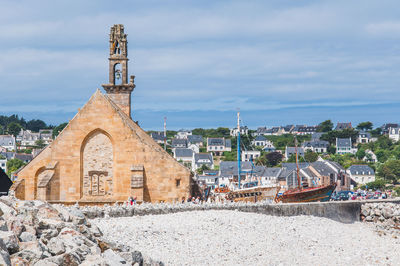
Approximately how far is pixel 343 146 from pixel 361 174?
154ft

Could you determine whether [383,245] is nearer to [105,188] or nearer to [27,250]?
[105,188]

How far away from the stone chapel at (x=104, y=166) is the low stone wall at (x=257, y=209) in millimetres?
2500

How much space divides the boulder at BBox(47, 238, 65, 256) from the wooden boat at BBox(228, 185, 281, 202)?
2683 centimetres

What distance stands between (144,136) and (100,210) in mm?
7639

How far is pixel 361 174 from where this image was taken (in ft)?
353

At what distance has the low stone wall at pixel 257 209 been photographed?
2070 cm

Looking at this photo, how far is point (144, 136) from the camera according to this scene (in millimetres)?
27484

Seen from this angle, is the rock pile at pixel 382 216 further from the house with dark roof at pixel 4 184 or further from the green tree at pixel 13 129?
the green tree at pixel 13 129

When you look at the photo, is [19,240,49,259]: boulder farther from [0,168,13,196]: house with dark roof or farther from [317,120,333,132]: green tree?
[317,120,333,132]: green tree

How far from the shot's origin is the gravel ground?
58.0ft

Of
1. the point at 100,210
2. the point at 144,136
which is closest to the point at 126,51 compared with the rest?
the point at 144,136

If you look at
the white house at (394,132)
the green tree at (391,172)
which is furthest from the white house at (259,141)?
the green tree at (391,172)

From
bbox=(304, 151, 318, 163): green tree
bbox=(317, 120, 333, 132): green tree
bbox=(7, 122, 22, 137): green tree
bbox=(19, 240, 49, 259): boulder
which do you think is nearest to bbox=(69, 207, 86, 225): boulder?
bbox=(19, 240, 49, 259): boulder

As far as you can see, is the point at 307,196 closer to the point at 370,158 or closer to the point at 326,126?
the point at 370,158
